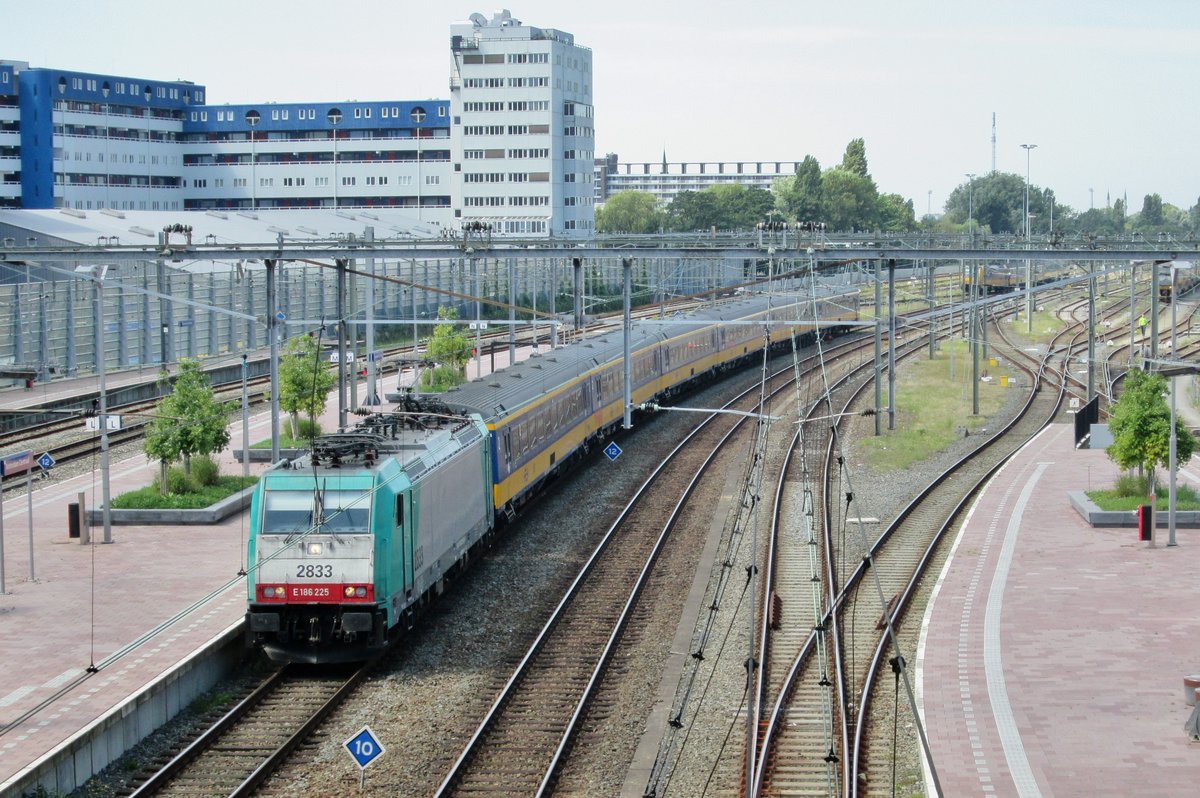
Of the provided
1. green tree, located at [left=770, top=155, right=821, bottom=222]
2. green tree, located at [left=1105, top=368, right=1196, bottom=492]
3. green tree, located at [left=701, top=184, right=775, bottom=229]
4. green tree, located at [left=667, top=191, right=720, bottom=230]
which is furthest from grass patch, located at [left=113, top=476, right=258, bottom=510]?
green tree, located at [left=667, top=191, right=720, bottom=230]

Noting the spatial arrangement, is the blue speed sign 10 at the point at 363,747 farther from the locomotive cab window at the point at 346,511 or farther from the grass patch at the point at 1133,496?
the grass patch at the point at 1133,496

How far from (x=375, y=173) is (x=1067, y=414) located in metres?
68.3

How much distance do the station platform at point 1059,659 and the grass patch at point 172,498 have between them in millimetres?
13516

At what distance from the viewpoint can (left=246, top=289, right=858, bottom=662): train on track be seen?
54.8 feet

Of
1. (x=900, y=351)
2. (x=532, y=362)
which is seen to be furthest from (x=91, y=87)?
(x=532, y=362)

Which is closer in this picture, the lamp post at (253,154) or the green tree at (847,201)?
the lamp post at (253,154)

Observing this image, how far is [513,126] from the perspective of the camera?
306 ft

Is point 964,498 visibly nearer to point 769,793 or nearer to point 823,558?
point 823,558

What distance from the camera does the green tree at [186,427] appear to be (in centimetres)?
2622

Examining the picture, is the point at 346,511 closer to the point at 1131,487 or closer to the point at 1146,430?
the point at 1146,430

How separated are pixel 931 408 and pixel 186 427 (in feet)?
82.9

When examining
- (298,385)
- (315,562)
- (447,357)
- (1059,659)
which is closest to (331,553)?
(315,562)

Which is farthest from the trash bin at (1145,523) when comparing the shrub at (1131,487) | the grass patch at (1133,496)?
the shrub at (1131,487)

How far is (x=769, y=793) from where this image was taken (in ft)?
44.5
